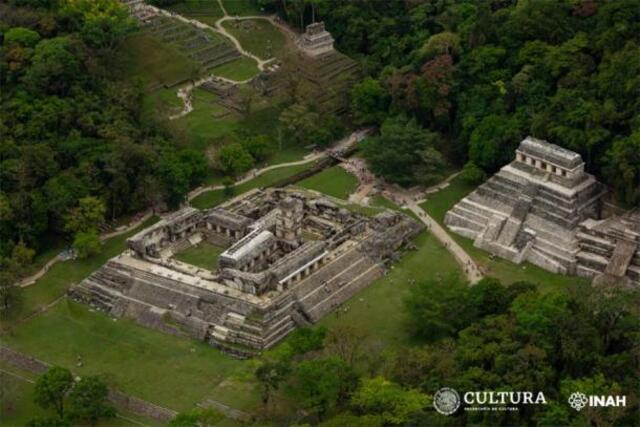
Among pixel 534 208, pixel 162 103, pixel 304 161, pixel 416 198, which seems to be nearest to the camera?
pixel 534 208

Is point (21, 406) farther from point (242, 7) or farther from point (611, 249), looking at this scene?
point (242, 7)

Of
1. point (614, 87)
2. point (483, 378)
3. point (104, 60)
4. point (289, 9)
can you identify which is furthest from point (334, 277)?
point (289, 9)

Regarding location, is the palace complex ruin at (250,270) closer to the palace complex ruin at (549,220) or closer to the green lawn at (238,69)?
the palace complex ruin at (549,220)

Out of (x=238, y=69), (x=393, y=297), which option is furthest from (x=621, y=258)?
(x=238, y=69)

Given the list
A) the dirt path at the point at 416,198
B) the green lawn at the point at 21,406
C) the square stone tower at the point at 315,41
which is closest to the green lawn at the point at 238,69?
the square stone tower at the point at 315,41

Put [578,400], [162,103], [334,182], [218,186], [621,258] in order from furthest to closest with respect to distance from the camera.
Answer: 1. [162,103]
2. [334,182]
3. [218,186]
4. [621,258]
5. [578,400]

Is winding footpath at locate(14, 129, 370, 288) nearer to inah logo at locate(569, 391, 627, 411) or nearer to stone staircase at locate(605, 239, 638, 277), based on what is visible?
stone staircase at locate(605, 239, 638, 277)
